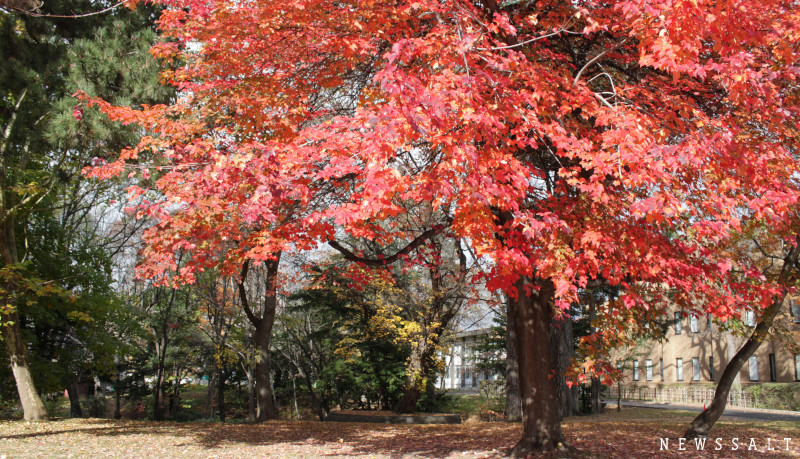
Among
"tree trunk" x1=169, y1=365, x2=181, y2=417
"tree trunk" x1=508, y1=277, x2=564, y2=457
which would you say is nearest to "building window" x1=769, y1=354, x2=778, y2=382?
"tree trunk" x1=508, y1=277, x2=564, y2=457

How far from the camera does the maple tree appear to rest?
494cm

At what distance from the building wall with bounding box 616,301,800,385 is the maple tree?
20262 mm

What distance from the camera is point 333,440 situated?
10031 millimetres

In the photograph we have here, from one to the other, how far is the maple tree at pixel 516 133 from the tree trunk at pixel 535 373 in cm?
3

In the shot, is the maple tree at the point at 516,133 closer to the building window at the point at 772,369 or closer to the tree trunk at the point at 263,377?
the tree trunk at the point at 263,377

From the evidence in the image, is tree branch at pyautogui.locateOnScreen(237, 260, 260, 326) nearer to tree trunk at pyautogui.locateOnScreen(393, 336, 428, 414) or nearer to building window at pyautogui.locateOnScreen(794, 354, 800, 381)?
tree trunk at pyautogui.locateOnScreen(393, 336, 428, 414)

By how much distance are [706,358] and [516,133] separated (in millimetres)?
32956

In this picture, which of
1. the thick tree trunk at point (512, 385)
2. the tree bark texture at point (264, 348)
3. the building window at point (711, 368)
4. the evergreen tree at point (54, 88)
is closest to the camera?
the evergreen tree at point (54, 88)

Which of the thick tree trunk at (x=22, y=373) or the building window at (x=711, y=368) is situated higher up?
the thick tree trunk at (x=22, y=373)

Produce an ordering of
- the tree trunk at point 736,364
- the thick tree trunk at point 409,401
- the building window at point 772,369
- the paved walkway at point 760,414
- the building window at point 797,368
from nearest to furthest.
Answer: the tree trunk at point 736,364
the thick tree trunk at point 409,401
the paved walkway at point 760,414
the building window at point 797,368
the building window at point 772,369

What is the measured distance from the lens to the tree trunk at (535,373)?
7504 mm

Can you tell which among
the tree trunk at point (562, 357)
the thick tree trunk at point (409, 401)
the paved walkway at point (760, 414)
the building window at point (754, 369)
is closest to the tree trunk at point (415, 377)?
the thick tree trunk at point (409, 401)

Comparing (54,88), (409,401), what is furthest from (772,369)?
(54,88)

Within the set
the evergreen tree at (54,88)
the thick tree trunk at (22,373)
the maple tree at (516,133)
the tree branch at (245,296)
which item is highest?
the evergreen tree at (54,88)
